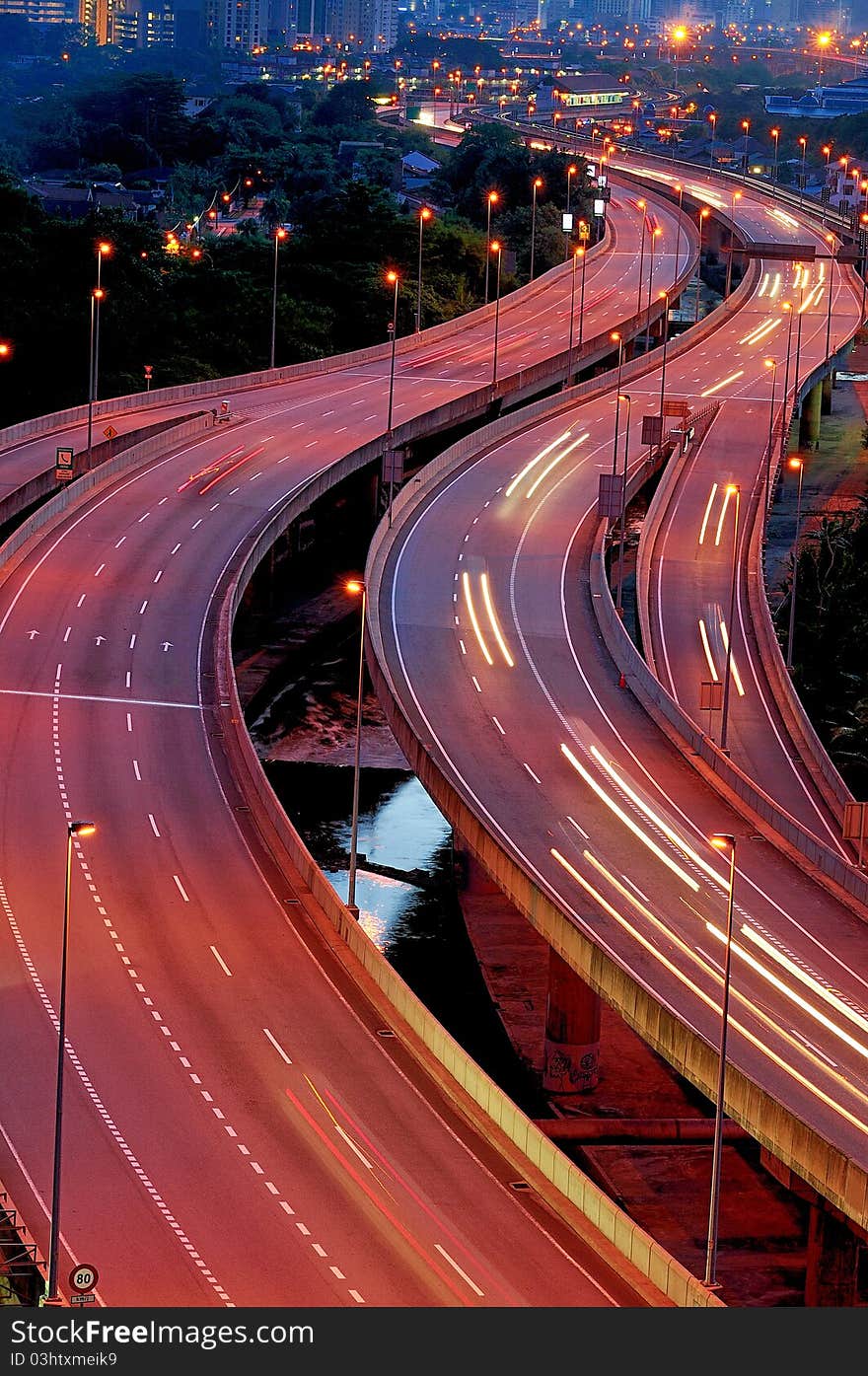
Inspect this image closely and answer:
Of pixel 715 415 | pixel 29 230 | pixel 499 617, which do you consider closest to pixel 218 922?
pixel 499 617

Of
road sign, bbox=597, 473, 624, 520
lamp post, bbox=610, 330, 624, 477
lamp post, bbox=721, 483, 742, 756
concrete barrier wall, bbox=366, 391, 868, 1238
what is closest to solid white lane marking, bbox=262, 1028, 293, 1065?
concrete barrier wall, bbox=366, 391, 868, 1238

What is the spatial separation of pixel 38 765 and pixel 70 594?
2146cm

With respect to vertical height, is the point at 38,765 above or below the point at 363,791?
above

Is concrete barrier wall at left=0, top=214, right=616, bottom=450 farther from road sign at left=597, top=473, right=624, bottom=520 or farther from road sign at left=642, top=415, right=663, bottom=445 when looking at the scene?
road sign at left=597, top=473, right=624, bottom=520

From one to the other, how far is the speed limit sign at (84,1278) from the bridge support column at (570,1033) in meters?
26.0

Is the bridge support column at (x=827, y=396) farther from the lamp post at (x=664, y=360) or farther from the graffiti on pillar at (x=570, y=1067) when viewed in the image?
the graffiti on pillar at (x=570, y=1067)

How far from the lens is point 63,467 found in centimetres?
10369

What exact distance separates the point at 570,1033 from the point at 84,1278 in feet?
89.9

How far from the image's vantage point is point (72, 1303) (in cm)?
3728

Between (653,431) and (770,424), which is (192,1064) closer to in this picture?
(653,431)

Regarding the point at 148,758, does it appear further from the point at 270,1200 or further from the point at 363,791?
the point at 270,1200

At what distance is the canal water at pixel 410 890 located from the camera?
67.9 metres

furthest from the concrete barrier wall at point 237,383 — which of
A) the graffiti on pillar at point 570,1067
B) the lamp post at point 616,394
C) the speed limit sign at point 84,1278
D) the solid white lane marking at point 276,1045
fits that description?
the speed limit sign at point 84,1278

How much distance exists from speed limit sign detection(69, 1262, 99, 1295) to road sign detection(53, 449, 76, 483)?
2723 inches
